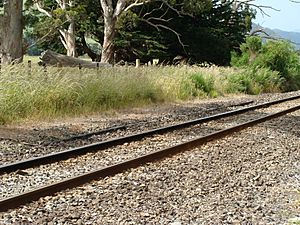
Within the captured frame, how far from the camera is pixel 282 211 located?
621cm

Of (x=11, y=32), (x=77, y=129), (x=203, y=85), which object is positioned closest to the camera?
(x=77, y=129)

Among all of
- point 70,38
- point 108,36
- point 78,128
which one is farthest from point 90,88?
point 70,38

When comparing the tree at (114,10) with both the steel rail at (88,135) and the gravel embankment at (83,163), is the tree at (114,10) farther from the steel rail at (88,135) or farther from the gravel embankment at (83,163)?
the gravel embankment at (83,163)

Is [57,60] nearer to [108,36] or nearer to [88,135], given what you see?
[88,135]

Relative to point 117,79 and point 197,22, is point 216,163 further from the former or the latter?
point 197,22

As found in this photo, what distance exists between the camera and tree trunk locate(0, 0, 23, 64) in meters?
17.3

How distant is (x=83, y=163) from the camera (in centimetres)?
838

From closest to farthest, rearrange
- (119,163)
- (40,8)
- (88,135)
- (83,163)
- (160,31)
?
(119,163)
(83,163)
(88,135)
(40,8)
(160,31)

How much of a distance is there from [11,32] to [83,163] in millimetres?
10221

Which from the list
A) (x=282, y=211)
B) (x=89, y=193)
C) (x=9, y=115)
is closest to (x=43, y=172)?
(x=89, y=193)

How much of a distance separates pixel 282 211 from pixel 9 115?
7546 mm

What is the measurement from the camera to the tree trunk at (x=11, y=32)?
17297mm

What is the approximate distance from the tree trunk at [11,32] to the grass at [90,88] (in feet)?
Result: 7.33

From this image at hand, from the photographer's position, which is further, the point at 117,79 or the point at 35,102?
the point at 117,79
